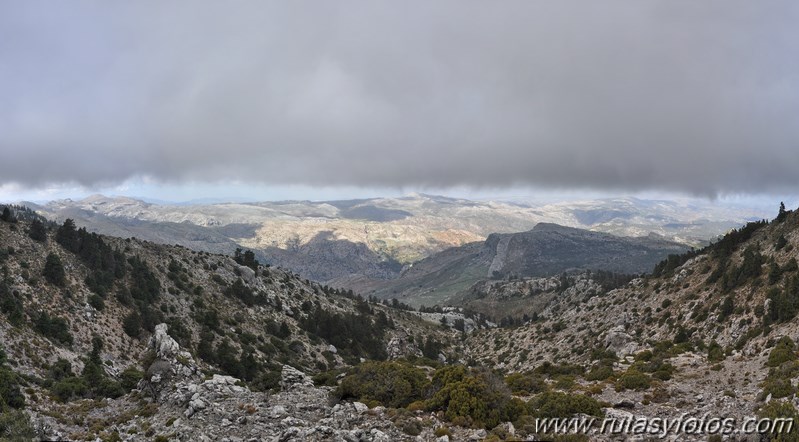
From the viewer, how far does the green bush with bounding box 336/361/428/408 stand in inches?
1357

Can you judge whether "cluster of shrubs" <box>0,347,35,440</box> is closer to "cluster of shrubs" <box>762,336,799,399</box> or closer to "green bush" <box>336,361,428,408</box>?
"green bush" <box>336,361,428,408</box>

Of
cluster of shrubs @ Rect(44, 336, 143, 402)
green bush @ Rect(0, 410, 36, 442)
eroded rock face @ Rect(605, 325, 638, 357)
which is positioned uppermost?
green bush @ Rect(0, 410, 36, 442)

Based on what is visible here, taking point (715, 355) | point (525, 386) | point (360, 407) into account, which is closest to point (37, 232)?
point (360, 407)

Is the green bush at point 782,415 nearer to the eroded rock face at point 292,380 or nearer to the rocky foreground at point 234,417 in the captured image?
the rocky foreground at point 234,417

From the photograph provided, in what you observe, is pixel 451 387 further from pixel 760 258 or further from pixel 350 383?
pixel 760 258

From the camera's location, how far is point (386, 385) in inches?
1411

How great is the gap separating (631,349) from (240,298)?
3680 inches

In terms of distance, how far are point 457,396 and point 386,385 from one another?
24.8ft

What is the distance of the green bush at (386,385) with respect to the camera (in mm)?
34469

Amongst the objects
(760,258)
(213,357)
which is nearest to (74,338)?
(213,357)

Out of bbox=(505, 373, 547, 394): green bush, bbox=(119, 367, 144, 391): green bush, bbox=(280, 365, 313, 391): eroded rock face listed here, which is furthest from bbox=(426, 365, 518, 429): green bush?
bbox=(119, 367, 144, 391): green bush

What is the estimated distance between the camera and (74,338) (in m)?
66.8

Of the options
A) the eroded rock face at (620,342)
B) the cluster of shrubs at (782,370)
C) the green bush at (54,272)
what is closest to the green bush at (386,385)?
the cluster of shrubs at (782,370)

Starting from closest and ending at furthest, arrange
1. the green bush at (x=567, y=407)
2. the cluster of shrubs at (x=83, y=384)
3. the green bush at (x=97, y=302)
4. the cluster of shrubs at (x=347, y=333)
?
1. the green bush at (x=567, y=407)
2. the cluster of shrubs at (x=83, y=384)
3. the green bush at (x=97, y=302)
4. the cluster of shrubs at (x=347, y=333)
